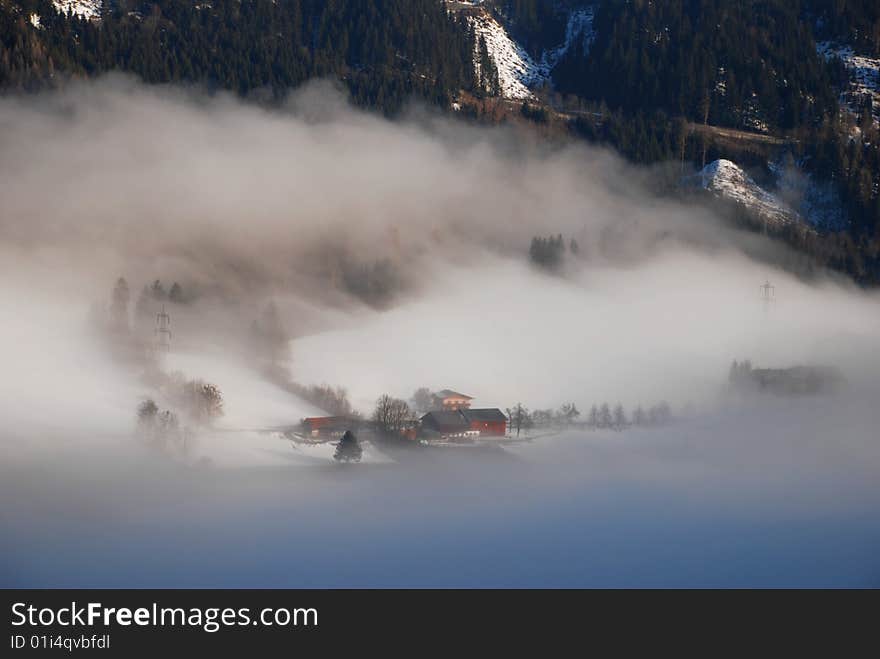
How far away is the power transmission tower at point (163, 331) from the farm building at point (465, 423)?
91.1 feet

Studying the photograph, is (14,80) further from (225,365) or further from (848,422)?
(848,422)

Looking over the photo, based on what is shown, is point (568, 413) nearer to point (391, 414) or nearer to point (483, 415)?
point (483, 415)

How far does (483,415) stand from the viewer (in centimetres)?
13912

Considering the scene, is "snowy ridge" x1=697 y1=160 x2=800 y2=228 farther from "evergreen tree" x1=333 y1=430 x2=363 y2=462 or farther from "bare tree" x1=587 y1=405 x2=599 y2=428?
"evergreen tree" x1=333 y1=430 x2=363 y2=462

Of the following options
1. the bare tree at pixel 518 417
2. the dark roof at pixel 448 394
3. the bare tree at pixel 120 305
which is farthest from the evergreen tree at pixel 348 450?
the bare tree at pixel 120 305

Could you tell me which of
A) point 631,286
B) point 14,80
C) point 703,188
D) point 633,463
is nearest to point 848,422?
point 633,463

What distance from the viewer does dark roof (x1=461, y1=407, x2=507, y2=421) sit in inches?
5438

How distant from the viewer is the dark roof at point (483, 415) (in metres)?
138

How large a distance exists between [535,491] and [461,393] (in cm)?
3345

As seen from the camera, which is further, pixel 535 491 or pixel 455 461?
pixel 455 461

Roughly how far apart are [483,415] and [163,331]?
3417 cm

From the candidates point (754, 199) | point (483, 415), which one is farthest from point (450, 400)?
point (754, 199)

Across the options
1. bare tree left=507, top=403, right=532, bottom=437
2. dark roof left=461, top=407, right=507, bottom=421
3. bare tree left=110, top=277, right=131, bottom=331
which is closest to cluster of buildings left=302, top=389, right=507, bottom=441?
dark roof left=461, top=407, right=507, bottom=421

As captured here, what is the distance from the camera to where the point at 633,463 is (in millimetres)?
128875
